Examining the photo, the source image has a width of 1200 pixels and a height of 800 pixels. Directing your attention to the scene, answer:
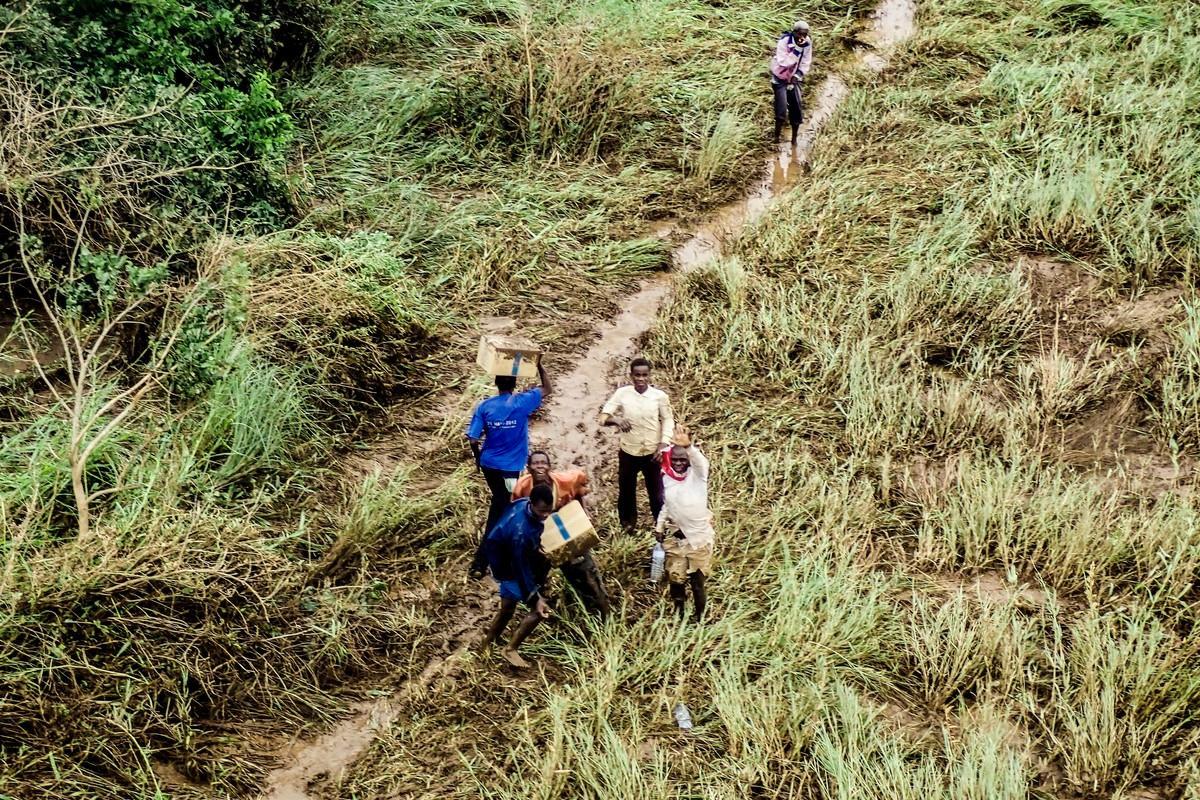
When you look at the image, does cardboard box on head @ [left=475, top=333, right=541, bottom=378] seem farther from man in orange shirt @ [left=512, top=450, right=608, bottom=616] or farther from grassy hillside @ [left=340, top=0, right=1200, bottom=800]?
grassy hillside @ [left=340, top=0, right=1200, bottom=800]

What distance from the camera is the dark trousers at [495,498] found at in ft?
19.6

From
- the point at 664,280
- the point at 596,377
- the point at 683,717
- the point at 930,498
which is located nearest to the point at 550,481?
the point at 683,717

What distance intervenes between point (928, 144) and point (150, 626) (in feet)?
28.6

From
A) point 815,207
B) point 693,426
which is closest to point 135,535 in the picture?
point 693,426

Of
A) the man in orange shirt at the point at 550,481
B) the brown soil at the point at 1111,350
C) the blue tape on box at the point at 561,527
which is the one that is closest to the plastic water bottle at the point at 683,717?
the blue tape on box at the point at 561,527

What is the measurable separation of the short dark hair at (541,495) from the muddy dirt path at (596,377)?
3.71 ft

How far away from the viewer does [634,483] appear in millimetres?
6449

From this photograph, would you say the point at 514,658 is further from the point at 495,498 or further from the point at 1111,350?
the point at 1111,350

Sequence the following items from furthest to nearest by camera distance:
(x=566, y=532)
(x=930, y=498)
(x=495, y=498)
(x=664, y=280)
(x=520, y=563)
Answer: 1. (x=664, y=280)
2. (x=930, y=498)
3. (x=495, y=498)
4. (x=520, y=563)
5. (x=566, y=532)

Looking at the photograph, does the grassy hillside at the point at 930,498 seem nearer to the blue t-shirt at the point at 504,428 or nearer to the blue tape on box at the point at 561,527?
the blue tape on box at the point at 561,527

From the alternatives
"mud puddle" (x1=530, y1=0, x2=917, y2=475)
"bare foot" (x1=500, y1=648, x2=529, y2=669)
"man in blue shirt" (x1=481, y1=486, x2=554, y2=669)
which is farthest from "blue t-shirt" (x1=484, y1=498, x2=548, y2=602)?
"mud puddle" (x1=530, y1=0, x2=917, y2=475)

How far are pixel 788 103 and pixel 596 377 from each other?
15.6ft

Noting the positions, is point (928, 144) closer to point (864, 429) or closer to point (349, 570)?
point (864, 429)

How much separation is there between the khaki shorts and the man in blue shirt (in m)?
0.69
